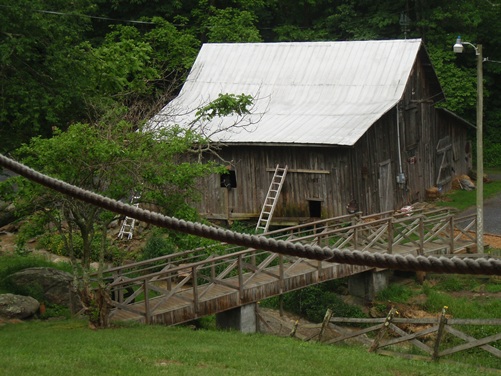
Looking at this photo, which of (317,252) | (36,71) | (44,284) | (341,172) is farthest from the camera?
(341,172)

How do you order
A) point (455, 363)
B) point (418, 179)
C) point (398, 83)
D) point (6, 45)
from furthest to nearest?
1. point (418, 179)
2. point (398, 83)
3. point (6, 45)
4. point (455, 363)

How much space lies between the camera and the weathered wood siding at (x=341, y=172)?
30422 millimetres

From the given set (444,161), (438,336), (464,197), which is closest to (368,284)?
(438,336)

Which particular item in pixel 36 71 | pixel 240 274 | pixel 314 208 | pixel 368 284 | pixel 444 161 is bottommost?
pixel 368 284

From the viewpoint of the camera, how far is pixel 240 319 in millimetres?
21156

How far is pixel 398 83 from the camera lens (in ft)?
107

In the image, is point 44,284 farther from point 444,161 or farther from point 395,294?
point 444,161

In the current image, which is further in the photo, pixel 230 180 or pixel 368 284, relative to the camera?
pixel 230 180

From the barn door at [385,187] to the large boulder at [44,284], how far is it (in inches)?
532

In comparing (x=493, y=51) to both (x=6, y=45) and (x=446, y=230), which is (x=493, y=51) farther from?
(x=6, y=45)

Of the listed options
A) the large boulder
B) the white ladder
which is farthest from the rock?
the white ladder

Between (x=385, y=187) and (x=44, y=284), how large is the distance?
14.7m

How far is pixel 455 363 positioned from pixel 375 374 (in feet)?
11.3

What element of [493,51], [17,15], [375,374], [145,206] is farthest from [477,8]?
[375,374]
